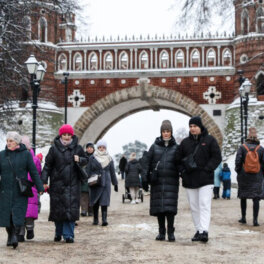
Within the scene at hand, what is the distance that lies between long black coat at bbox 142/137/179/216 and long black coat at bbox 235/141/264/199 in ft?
7.34

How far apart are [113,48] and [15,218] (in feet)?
73.3

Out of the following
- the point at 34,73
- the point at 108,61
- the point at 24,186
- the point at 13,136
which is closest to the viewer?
the point at 24,186

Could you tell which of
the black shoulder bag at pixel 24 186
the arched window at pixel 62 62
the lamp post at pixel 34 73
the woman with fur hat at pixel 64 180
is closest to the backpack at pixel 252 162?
the woman with fur hat at pixel 64 180

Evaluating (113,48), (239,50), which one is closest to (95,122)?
(113,48)

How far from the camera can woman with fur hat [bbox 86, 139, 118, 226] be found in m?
9.20

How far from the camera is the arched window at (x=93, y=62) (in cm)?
2848

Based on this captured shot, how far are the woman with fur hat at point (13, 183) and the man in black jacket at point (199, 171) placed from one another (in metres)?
1.82

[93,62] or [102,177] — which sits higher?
[93,62]

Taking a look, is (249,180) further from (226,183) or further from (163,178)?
(226,183)

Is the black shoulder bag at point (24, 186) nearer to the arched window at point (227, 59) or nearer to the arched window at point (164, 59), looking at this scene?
the arched window at point (164, 59)

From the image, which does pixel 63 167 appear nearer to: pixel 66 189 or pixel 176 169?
pixel 66 189

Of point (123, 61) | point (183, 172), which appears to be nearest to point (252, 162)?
point (183, 172)

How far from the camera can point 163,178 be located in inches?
275

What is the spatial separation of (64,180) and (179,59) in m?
21.5
